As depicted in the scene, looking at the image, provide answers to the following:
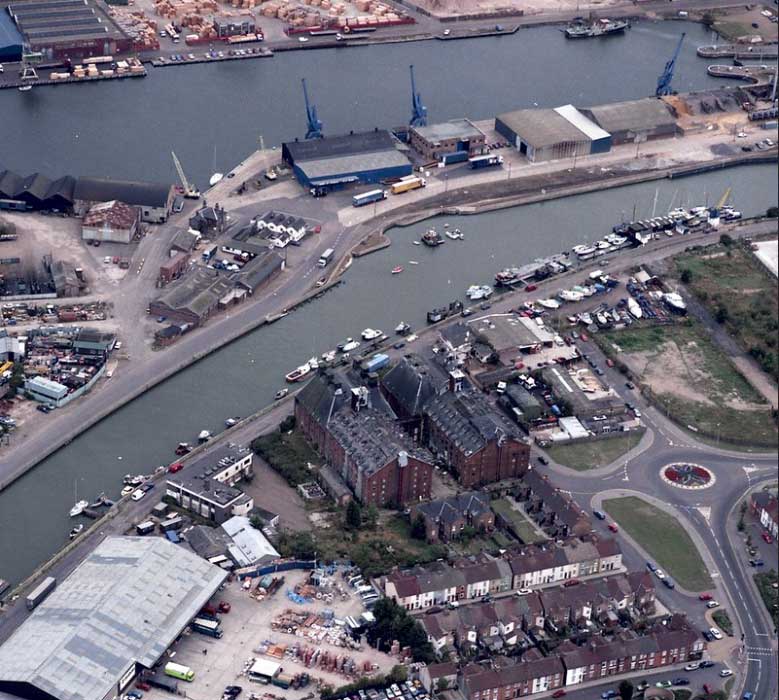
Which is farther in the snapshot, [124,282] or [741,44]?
[741,44]

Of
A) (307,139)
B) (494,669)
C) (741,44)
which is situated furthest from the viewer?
(741,44)

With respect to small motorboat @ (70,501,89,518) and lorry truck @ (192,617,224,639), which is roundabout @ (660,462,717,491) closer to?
lorry truck @ (192,617,224,639)

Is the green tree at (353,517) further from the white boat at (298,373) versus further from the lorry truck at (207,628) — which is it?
the white boat at (298,373)

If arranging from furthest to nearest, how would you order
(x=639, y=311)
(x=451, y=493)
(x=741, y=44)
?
(x=741, y=44) < (x=639, y=311) < (x=451, y=493)

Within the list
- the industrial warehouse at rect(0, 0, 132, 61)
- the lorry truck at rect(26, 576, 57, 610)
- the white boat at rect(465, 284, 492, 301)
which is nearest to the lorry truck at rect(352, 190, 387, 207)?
the white boat at rect(465, 284, 492, 301)

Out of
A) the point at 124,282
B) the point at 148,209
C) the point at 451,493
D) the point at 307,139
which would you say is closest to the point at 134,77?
the point at 307,139

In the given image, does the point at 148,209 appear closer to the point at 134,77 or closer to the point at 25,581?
the point at 134,77

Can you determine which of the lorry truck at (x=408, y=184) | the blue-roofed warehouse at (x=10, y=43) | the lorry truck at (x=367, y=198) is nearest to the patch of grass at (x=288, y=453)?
the lorry truck at (x=367, y=198)

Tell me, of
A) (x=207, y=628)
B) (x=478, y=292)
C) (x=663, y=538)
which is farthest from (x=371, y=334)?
(x=207, y=628)
